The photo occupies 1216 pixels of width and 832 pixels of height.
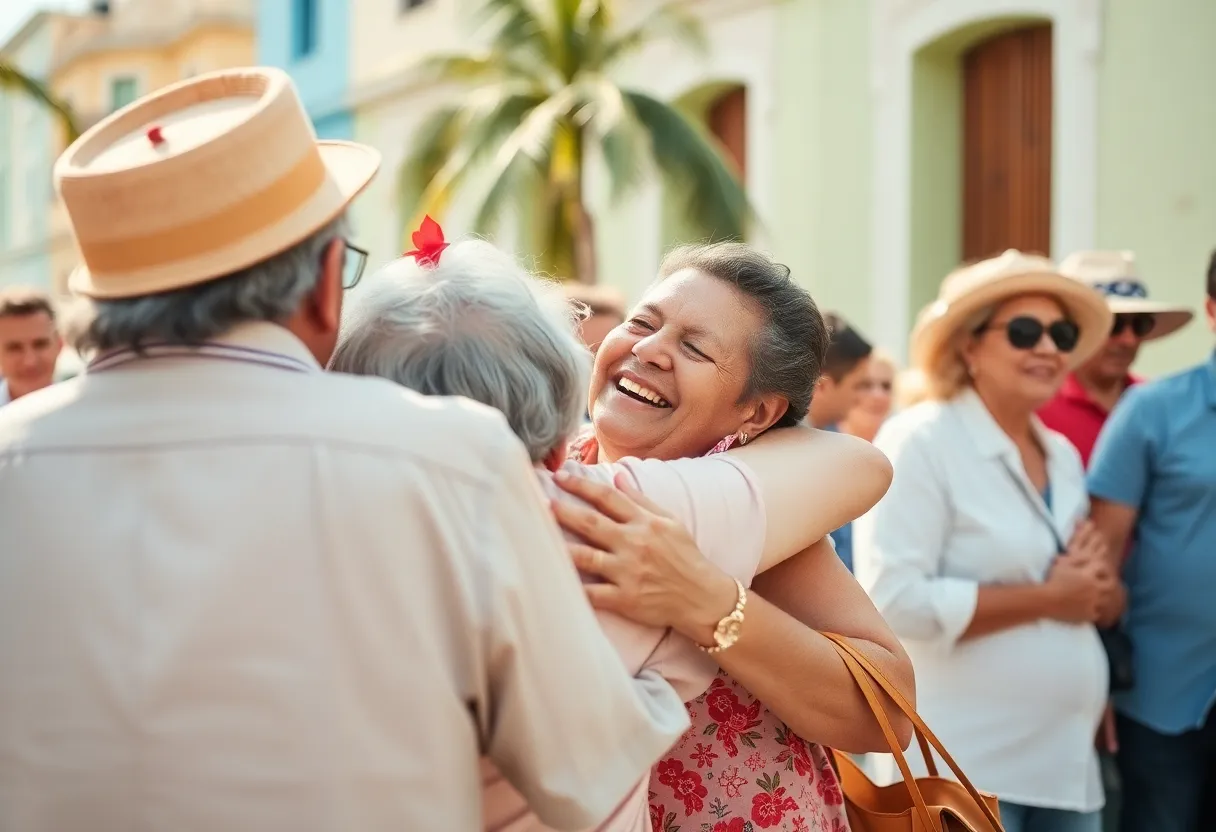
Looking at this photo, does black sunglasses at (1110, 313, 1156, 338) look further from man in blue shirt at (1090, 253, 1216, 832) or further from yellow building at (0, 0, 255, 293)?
yellow building at (0, 0, 255, 293)

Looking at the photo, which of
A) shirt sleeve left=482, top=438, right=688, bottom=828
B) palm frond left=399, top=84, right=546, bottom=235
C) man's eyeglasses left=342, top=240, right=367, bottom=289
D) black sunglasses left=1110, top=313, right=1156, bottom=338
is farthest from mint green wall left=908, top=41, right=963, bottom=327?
shirt sleeve left=482, top=438, right=688, bottom=828

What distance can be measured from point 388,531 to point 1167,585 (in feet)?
10.8

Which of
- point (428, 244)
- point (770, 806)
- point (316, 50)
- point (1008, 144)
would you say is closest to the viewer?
point (428, 244)

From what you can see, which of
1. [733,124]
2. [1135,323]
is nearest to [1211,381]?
[1135,323]

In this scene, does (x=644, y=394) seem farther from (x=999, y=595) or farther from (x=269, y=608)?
(x=999, y=595)

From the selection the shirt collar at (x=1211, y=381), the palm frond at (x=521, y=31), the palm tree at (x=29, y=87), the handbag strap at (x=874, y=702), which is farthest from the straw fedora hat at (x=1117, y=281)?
the palm tree at (x=29, y=87)

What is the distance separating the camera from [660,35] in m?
13.8

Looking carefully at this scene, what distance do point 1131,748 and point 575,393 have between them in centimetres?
310

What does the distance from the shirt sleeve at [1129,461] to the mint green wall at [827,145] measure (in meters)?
7.43

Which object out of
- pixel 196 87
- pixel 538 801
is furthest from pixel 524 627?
pixel 196 87

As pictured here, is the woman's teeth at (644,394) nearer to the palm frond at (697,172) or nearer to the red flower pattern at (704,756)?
the red flower pattern at (704,756)

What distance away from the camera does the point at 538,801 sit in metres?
1.53

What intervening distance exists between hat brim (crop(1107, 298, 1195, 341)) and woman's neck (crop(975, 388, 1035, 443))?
3.75 ft

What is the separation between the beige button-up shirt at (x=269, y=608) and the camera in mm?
1384
